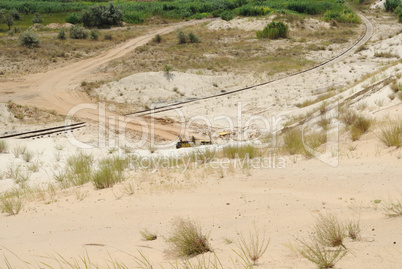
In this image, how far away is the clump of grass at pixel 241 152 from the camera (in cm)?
895

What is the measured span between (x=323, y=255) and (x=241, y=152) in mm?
5422

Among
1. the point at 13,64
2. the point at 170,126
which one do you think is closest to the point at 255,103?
the point at 170,126

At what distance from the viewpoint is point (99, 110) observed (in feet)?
67.3

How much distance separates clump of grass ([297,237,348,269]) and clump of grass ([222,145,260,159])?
495cm

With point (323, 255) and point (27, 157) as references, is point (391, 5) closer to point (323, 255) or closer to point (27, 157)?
point (27, 157)

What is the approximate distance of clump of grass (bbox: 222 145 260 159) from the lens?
895 cm

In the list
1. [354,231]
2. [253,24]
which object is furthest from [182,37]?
[354,231]

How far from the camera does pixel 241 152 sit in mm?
9117

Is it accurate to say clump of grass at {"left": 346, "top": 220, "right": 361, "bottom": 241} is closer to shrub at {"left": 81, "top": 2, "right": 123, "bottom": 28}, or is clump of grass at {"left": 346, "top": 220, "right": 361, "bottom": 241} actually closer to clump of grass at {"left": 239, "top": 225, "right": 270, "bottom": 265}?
clump of grass at {"left": 239, "top": 225, "right": 270, "bottom": 265}

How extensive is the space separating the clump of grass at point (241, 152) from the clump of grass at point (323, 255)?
495 centimetres

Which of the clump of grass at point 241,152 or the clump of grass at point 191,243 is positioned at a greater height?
the clump of grass at point 191,243

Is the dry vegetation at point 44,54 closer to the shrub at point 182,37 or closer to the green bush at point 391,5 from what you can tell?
the shrub at point 182,37

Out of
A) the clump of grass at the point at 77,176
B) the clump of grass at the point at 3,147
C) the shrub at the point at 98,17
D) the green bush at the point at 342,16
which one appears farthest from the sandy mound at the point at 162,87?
the green bush at the point at 342,16

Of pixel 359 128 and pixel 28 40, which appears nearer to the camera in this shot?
pixel 359 128
